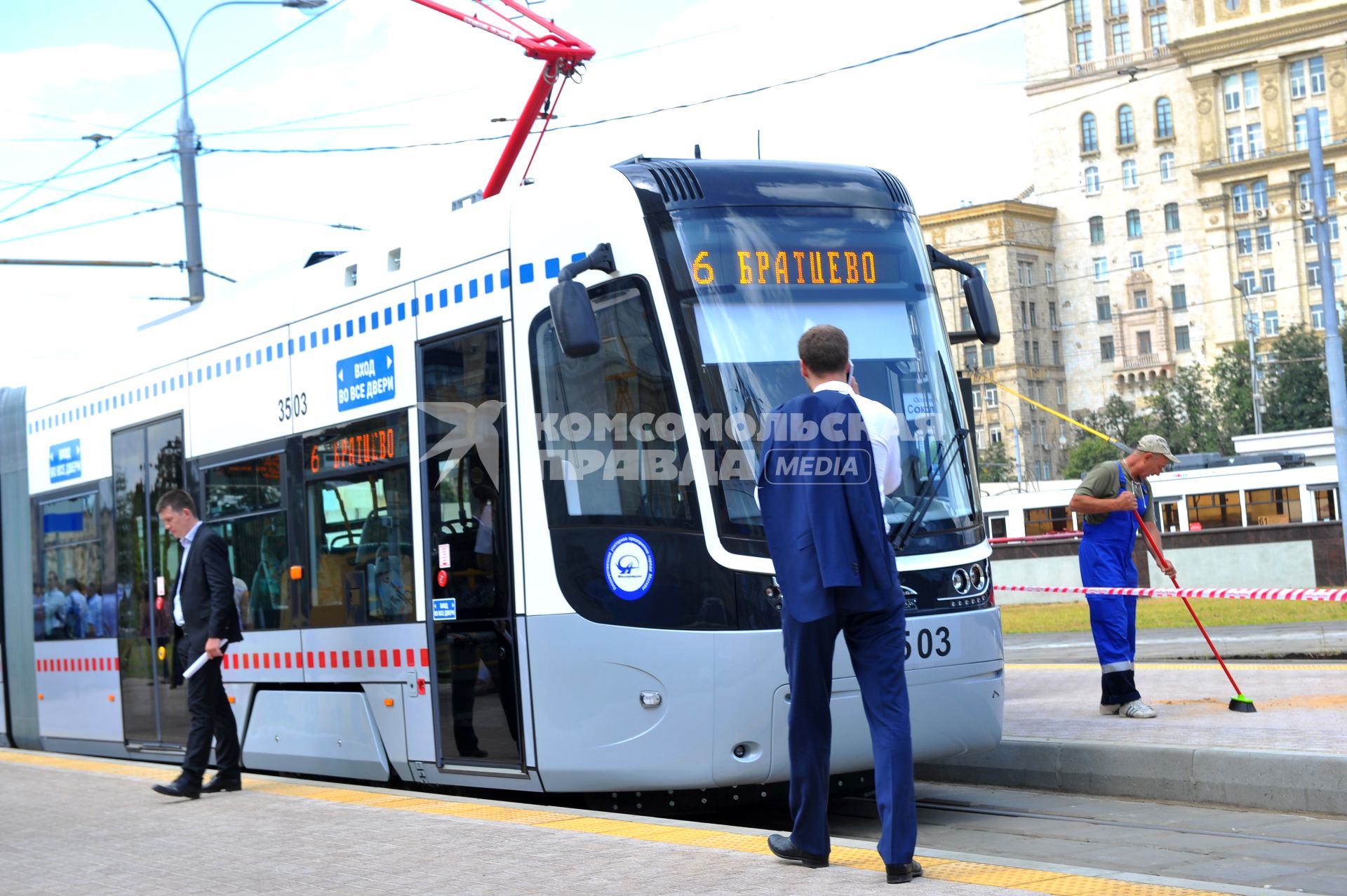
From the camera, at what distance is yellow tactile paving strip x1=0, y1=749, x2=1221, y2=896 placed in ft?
16.2

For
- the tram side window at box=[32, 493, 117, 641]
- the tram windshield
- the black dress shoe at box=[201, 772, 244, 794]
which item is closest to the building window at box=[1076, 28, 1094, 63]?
the tram side window at box=[32, 493, 117, 641]

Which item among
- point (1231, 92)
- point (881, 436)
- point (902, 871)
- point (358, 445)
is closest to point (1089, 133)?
point (1231, 92)

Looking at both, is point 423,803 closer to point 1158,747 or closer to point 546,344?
point 546,344

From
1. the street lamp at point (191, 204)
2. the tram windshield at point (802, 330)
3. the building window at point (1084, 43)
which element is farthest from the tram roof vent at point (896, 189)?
the building window at point (1084, 43)

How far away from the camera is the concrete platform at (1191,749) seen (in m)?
7.87

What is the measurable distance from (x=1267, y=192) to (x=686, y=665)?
338ft

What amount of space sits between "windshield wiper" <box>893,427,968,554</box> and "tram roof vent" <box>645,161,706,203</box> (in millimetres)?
1691

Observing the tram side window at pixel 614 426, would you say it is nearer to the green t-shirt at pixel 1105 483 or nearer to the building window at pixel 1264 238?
the green t-shirt at pixel 1105 483

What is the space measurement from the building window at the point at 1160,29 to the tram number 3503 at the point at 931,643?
364 feet

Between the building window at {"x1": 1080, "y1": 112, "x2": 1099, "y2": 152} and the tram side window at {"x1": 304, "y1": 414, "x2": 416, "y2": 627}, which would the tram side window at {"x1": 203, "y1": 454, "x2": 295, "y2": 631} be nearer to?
the tram side window at {"x1": 304, "y1": 414, "x2": 416, "y2": 627}

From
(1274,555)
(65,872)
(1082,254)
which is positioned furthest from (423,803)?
(1082,254)

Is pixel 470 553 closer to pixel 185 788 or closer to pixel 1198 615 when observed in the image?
pixel 185 788

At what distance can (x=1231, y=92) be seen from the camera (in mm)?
105000

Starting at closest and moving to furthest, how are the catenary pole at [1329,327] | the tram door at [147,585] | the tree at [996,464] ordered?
the tram door at [147,585], the catenary pole at [1329,327], the tree at [996,464]
